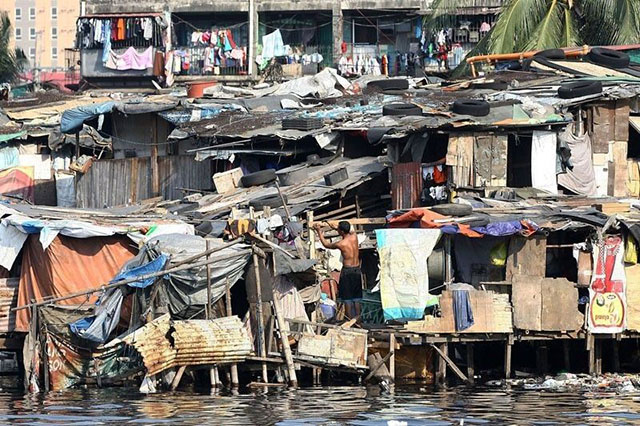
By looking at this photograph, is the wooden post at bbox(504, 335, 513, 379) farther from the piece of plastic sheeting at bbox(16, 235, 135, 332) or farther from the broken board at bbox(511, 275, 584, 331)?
the piece of plastic sheeting at bbox(16, 235, 135, 332)

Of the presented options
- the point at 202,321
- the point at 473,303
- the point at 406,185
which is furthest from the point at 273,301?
the point at 406,185

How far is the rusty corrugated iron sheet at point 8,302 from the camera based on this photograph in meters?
23.7

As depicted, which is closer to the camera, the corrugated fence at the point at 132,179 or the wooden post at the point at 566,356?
the wooden post at the point at 566,356

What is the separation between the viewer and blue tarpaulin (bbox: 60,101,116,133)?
105ft

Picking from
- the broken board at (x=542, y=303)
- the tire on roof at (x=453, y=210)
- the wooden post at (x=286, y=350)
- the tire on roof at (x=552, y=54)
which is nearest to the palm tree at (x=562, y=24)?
the tire on roof at (x=552, y=54)

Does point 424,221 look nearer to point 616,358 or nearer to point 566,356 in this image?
point 566,356

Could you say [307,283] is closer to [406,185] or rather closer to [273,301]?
[273,301]

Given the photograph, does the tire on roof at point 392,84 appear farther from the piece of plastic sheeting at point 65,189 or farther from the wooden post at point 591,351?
the wooden post at point 591,351

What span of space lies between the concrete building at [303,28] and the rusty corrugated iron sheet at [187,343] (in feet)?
84.6

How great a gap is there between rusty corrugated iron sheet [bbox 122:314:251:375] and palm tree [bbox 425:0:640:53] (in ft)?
56.3

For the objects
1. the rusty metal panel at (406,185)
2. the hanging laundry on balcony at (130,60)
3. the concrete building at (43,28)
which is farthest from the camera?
the concrete building at (43,28)

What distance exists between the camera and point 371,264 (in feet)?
81.4

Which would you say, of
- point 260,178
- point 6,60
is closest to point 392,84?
point 260,178

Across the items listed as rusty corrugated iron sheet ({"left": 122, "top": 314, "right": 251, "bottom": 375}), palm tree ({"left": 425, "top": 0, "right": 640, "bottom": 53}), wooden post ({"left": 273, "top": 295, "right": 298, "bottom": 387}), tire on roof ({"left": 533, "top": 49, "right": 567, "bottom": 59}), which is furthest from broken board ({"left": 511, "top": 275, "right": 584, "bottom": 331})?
palm tree ({"left": 425, "top": 0, "right": 640, "bottom": 53})
